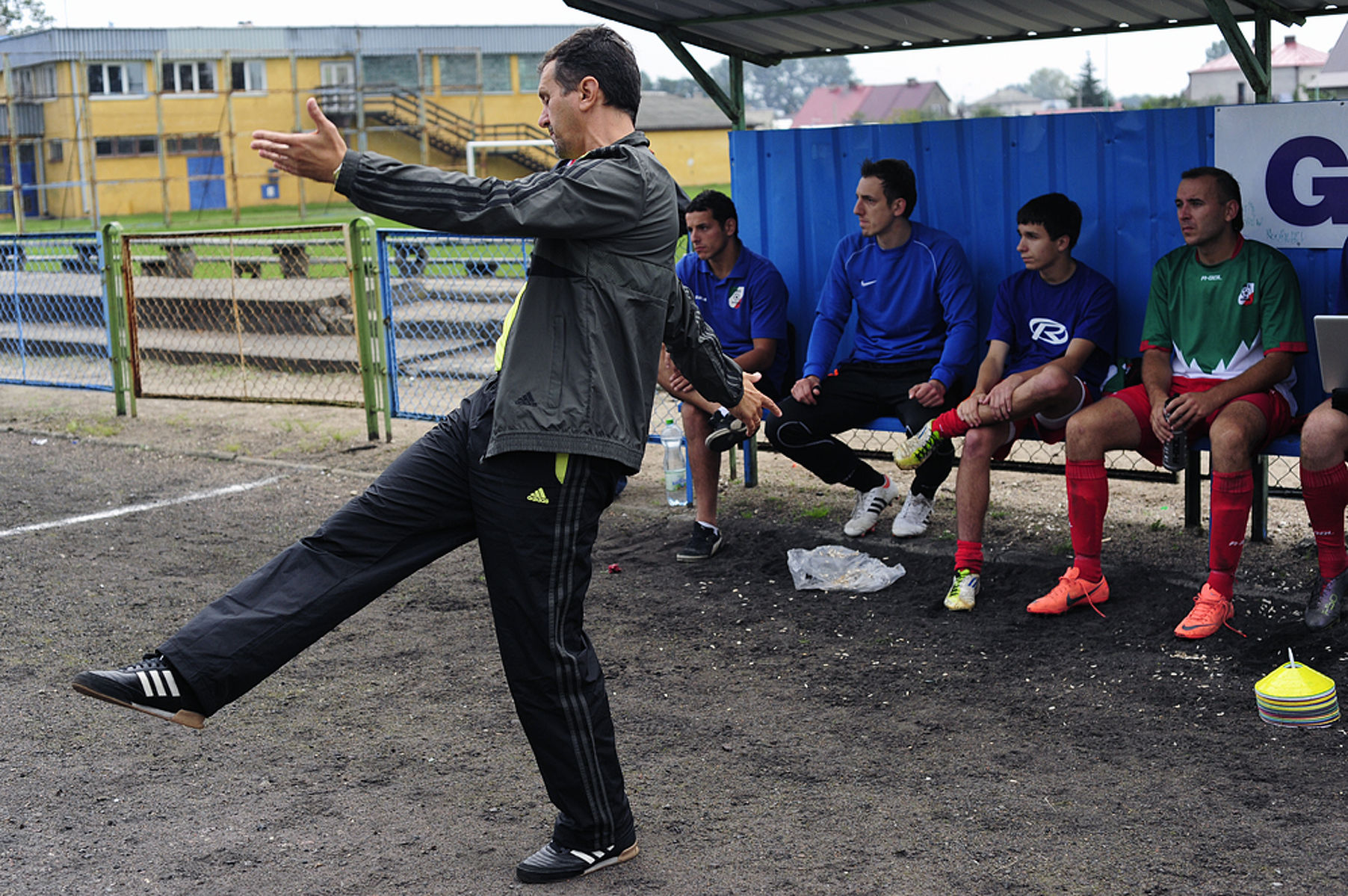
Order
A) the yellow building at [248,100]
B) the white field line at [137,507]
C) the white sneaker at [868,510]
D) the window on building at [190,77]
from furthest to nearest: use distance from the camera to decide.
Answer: the window on building at [190,77]
the yellow building at [248,100]
the white field line at [137,507]
the white sneaker at [868,510]

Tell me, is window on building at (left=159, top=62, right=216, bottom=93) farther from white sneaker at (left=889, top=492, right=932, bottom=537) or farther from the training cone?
the training cone

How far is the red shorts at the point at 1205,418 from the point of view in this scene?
200 inches

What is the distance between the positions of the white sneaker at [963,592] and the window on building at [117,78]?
42.6 meters

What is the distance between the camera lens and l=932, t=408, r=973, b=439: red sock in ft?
18.5

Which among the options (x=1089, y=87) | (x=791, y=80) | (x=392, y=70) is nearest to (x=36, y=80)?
(x=392, y=70)

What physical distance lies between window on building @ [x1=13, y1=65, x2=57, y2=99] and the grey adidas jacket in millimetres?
42326

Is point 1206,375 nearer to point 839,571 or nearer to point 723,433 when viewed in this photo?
point 839,571

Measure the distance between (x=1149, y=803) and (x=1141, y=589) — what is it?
6.29 ft

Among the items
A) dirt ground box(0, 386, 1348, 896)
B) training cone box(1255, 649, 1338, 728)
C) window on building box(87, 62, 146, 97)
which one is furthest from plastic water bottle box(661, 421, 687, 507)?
window on building box(87, 62, 146, 97)

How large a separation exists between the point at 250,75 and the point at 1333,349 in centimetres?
4602

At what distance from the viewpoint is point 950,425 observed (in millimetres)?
5684

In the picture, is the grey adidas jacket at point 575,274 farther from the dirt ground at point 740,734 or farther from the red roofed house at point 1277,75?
the red roofed house at point 1277,75

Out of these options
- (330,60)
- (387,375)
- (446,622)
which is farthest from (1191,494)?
(330,60)

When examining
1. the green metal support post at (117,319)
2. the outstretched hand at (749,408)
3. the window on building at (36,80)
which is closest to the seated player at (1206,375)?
the outstretched hand at (749,408)
